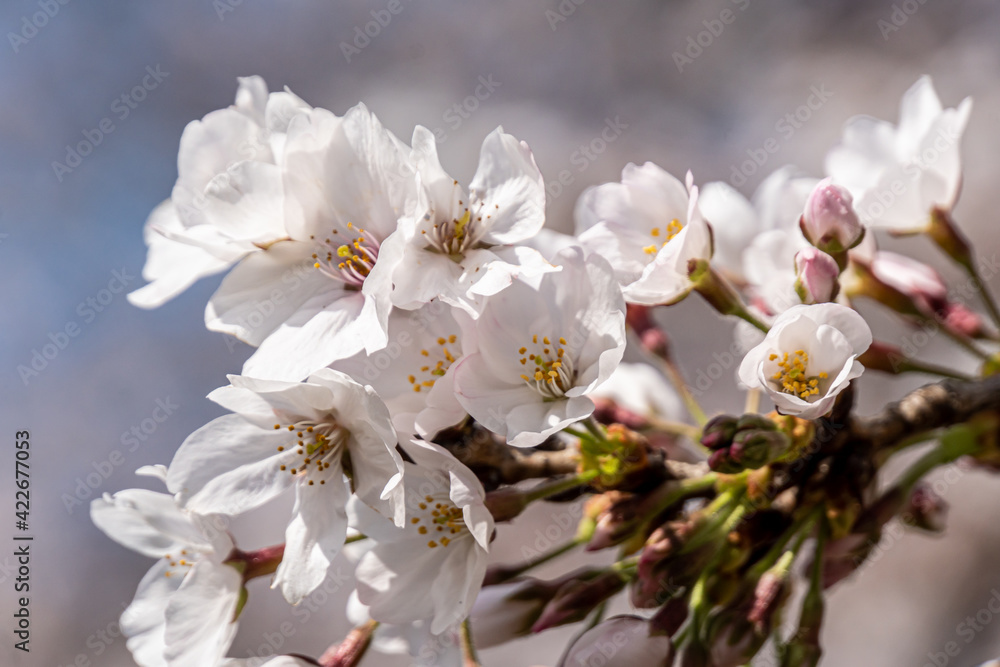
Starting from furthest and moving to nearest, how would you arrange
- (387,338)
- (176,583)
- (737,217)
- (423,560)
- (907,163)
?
(737,217)
(907,163)
(176,583)
(423,560)
(387,338)

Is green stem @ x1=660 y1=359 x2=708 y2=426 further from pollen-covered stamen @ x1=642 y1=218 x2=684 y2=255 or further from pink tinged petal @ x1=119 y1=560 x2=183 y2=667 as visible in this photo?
pink tinged petal @ x1=119 y1=560 x2=183 y2=667

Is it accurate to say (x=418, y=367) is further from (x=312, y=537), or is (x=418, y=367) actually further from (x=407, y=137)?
(x=407, y=137)

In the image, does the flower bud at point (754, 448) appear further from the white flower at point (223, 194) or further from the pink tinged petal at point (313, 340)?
the white flower at point (223, 194)

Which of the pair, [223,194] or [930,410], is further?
[930,410]

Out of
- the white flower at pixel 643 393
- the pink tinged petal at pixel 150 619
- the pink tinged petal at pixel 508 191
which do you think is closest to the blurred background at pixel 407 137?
the white flower at pixel 643 393

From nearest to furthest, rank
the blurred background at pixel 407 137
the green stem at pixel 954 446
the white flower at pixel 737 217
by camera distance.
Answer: the green stem at pixel 954 446 < the white flower at pixel 737 217 < the blurred background at pixel 407 137

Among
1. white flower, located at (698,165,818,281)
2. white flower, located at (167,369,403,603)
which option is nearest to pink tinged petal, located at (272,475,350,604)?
white flower, located at (167,369,403,603)

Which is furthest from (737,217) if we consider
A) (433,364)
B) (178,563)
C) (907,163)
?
(178,563)
